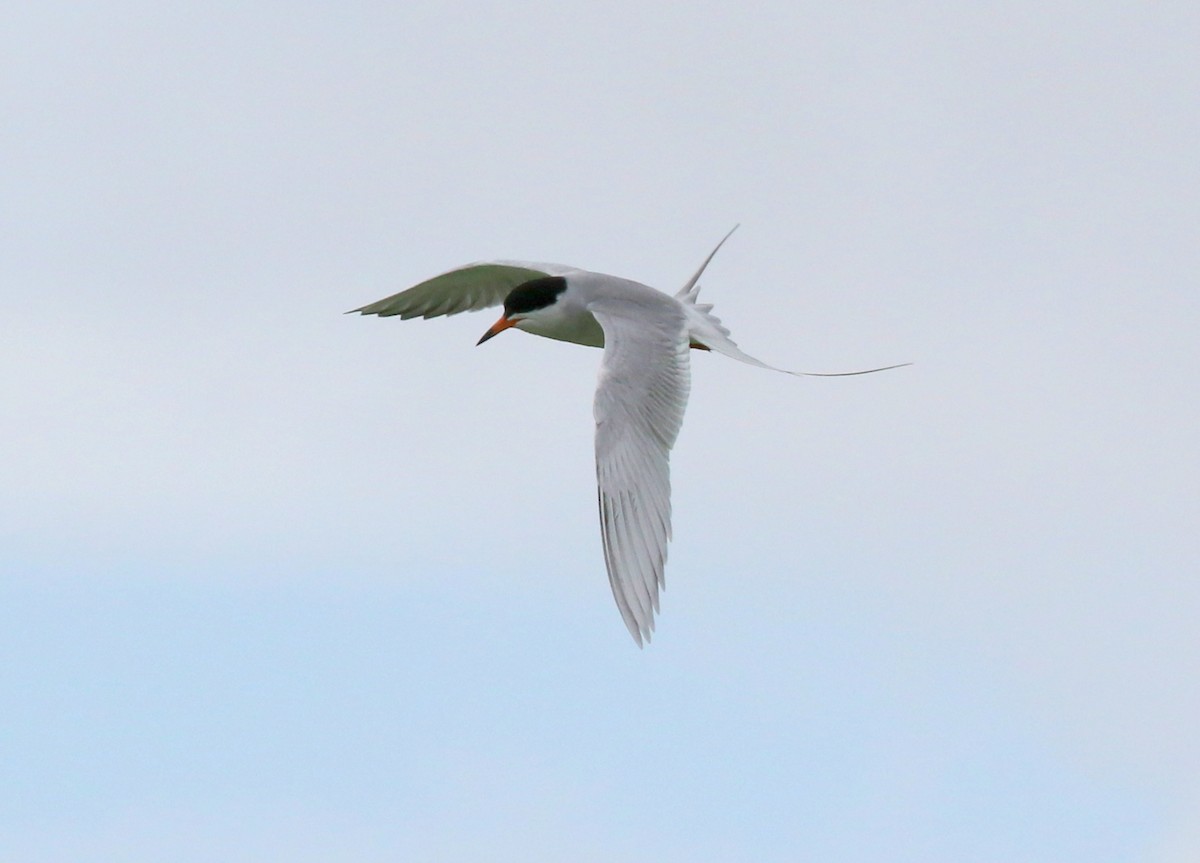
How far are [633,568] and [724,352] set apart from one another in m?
2.38

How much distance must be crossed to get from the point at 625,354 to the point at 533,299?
1.10m

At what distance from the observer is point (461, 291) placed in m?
13.2

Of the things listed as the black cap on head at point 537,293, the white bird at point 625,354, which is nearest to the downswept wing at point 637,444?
the white bird at point 625,354

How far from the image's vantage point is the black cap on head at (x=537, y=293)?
11.6m

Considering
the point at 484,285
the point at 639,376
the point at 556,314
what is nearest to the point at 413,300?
the point at 484,285

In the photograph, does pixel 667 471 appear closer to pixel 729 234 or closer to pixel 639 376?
pixel 639 376

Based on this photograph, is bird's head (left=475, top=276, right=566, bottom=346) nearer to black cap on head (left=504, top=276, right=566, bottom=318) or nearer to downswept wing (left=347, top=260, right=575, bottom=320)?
black cap on head (left=504, top=276, right=566, bottom=318)

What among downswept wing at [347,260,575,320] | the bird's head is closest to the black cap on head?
the bird's head

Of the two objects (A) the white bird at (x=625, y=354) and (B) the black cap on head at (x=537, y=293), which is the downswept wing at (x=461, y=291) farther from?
(B) the black cap on head at (x=537, y=293)

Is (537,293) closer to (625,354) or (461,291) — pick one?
(625,354)

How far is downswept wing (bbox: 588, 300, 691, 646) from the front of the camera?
9703mm

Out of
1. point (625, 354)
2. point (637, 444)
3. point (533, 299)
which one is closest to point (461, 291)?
point (533, 299)

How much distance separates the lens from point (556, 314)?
11.7m

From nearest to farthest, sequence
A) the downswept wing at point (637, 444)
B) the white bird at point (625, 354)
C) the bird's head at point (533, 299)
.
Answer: the downswept wing at point (637, 444) < the white bird at point (625, 354) < the bird's head at point (533, 299)
